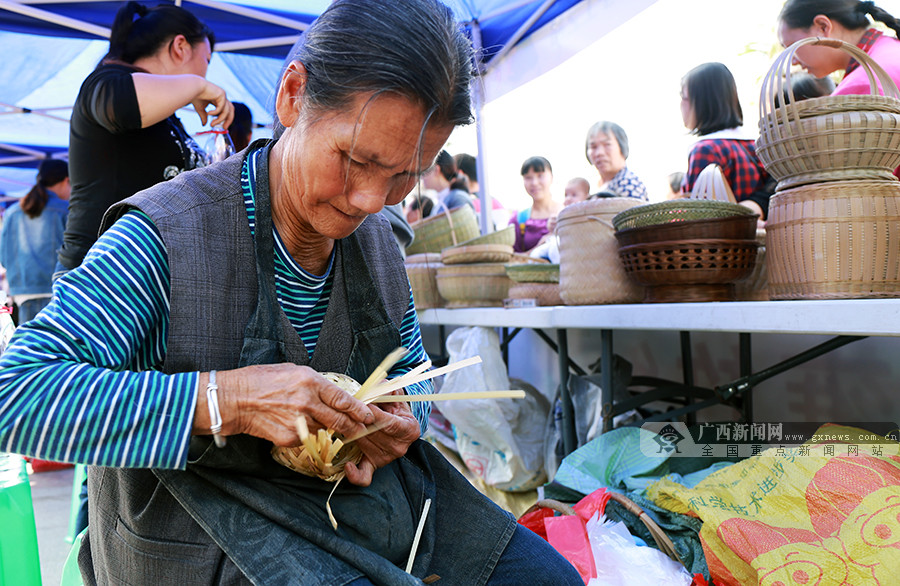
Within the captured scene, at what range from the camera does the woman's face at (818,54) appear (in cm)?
187

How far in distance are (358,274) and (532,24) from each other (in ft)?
8.99

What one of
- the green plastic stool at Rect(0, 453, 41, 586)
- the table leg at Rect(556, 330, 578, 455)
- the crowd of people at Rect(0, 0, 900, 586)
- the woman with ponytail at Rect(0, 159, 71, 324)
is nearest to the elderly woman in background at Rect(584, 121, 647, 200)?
the table leg at Rect(556, 330, 578, 455)

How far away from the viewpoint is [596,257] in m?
2.04

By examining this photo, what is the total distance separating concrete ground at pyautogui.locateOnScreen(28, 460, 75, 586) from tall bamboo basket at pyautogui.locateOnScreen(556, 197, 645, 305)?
185cm

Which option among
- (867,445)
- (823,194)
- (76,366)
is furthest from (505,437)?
(76,366)

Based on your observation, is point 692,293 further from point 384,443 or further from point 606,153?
point 606,153

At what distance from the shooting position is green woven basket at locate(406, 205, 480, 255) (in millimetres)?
3201

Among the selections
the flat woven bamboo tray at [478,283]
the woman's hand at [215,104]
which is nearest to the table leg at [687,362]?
the flat woven bamboo tray at [478,283]

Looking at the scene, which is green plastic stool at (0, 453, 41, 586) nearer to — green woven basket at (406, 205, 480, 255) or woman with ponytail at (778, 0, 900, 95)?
green woven basket at (406, 205, 480, 255)

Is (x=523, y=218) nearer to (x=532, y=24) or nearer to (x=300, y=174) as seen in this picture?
(x=532, y=24)

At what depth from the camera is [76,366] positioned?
2.28 feet

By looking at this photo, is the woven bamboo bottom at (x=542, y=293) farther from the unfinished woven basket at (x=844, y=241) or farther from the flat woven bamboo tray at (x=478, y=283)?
the unfinished woven basket at (x=844, y=241)

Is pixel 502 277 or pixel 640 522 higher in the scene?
pixel 502 277

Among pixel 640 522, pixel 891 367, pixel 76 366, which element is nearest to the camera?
pixel 76 366
